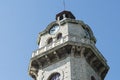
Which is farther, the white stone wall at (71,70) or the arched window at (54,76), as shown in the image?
the arched window at (54,76)

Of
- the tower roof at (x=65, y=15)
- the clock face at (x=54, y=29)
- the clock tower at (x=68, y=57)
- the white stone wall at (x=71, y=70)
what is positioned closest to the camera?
the white stone wall at (x=71, y=70)

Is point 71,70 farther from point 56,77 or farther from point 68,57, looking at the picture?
point 68,57

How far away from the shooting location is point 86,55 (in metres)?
39.7

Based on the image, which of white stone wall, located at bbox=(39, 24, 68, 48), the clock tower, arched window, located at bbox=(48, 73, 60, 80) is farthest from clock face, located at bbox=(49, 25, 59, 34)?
arched window, located at bbox=(48, 73, 60, 80)

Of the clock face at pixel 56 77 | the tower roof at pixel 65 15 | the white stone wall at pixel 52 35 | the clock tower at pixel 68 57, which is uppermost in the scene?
the tower roof at pixel 65 15

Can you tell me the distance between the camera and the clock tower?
38.1 meters

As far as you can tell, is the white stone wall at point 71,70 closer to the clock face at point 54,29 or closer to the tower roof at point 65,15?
the clock face at point 54,29

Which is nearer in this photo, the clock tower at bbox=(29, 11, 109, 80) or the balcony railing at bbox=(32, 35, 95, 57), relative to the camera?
the clock tower at bbox=(29, 11, 109, 80)

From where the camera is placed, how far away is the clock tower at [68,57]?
1501 inches

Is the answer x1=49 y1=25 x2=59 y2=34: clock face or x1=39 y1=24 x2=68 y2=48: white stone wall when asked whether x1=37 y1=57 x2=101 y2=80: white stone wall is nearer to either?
x1=39 y1=24 x2=68 y2=48: white stone wall

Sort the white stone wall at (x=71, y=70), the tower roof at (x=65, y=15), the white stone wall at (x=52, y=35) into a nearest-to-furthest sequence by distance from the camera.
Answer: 1. the white stone wall at (x=71, y=70)
2. the white stone wall at (x=52, y=35)
3. the tower roof at (x=65, y=15)

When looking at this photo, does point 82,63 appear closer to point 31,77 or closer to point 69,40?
point 69,40

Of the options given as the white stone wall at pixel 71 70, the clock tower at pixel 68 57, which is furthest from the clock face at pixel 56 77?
the white stone wall at pixel 71 70

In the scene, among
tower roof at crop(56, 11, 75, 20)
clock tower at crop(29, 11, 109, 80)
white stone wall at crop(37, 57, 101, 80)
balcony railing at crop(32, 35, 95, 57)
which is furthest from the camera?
tower roof at crop(56, 11, 75, 20)
